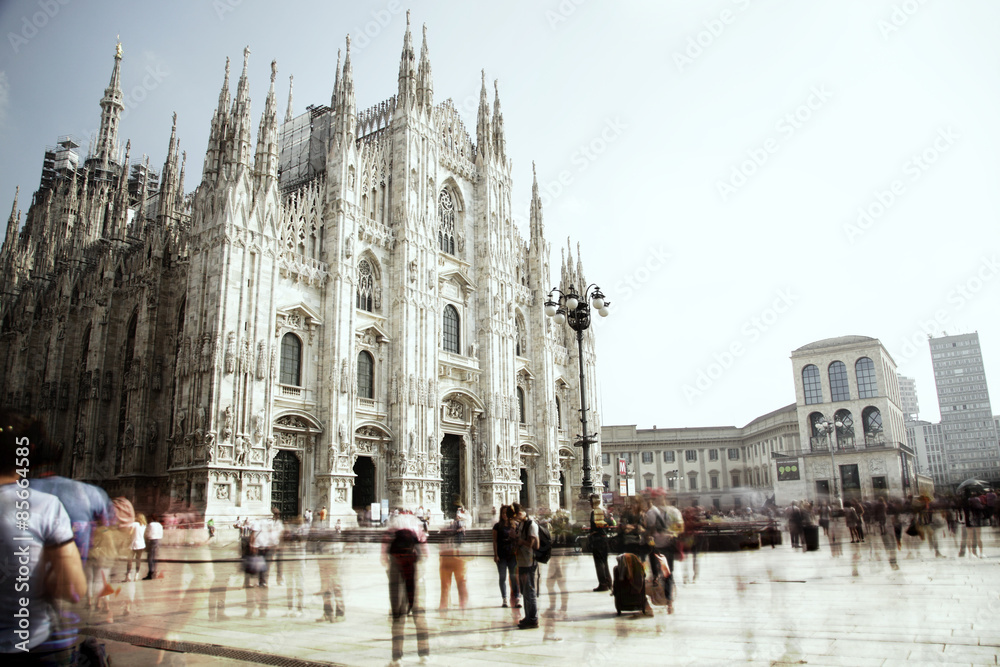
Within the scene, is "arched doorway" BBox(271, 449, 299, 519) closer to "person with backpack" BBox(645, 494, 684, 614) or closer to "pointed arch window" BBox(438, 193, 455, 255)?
"pointed arch window" BBox(438, 193, 455, 255)

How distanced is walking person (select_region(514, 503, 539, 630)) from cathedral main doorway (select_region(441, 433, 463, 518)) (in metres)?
26.5

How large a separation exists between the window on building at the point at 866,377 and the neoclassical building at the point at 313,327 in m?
38.7

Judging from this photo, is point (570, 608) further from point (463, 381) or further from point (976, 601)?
point (463, 381)

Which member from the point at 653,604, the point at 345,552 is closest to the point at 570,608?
the point at 653,604

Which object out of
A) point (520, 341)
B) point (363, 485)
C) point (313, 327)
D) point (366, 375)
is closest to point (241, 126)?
point (313, 327)

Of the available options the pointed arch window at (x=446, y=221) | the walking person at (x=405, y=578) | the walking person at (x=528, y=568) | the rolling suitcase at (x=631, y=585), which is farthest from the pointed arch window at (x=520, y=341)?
the walking person at (x=405, y=578)

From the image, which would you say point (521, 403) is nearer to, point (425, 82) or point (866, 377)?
point (425, 82)

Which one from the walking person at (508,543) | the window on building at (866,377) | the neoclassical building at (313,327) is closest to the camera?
the walking person at (508,543)

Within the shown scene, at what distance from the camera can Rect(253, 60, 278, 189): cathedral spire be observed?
96.4ft

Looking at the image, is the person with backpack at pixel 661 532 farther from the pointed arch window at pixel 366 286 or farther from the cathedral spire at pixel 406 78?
the cathedral spire at pixel 406 78

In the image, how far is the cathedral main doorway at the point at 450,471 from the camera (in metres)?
35.8

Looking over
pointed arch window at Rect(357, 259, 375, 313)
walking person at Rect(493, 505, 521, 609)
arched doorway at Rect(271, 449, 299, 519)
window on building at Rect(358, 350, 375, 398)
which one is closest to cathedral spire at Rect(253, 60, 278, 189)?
pointed arch window at Rect(357, 259, 375, 313)

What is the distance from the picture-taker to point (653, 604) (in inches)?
420

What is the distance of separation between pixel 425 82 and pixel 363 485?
21640 millimetres
